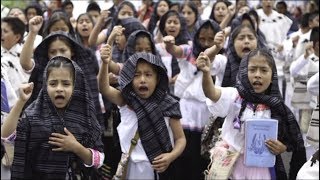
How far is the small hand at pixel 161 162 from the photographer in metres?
3.78

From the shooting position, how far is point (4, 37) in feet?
17.6

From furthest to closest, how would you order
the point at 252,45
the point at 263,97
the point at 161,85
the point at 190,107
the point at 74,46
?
1. the point at 190,107
2. the point at 252,45
3. the point at 74,46
4. the point at 161,85
5. the point at 263,97

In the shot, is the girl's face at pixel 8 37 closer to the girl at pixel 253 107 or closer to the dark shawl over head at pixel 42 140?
the dark shawl over head at pixel 42 140

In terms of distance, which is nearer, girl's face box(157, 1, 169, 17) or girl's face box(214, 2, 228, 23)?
girl's face box(214, 2, 228, 23)

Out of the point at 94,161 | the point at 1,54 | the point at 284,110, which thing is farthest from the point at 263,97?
the point at 1,54

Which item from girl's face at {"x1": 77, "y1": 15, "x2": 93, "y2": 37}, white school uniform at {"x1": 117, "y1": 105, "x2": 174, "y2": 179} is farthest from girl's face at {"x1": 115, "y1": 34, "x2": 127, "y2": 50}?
white school uniform at {"x1": 117, "y1": 105, "x2": 174, "y2": 179}

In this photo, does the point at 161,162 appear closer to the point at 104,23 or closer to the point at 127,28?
the point at 127,28

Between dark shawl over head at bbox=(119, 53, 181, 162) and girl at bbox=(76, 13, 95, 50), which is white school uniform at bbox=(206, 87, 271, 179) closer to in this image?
dark shawl over head at bbox=(119, 53, 181, 162)

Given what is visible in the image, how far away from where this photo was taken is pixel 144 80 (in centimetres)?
390

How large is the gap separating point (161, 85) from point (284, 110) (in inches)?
32.5

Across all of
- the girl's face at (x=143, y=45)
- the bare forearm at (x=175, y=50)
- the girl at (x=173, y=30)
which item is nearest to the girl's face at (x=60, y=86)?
the girl's face at (x=143, y=45)

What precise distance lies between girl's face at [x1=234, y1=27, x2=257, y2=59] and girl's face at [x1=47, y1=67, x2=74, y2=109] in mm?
1821

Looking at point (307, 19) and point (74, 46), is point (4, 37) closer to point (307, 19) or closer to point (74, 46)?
point (74, 46)

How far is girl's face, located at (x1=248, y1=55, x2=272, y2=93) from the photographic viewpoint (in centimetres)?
379
